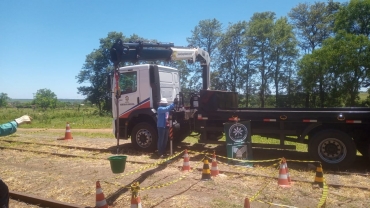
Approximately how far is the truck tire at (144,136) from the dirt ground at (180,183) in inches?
22.9

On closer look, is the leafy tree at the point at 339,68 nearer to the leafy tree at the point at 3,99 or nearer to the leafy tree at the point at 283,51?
the leafy tree at the point at 283,51

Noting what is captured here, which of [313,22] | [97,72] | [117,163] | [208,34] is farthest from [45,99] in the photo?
[117,163]

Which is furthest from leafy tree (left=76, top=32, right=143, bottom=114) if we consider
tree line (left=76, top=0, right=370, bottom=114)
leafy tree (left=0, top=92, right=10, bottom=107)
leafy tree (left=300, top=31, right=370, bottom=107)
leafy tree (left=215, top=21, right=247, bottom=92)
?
leafy tree (left=0, top=92, right=10, bottom=107)

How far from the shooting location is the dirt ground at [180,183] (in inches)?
203

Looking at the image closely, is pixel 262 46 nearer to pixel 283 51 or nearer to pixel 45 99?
pixel 283 51

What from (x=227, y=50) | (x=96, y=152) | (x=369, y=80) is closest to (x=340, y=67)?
(x=369, y=80)

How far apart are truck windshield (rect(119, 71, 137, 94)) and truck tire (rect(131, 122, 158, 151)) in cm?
Answer: 122

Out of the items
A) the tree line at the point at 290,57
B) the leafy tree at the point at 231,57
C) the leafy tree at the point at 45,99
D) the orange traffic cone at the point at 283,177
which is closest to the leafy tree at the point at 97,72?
the tree line at the point at 290,57

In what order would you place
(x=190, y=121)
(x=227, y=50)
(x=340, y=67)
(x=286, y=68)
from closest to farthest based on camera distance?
1. (x=190, y=121)
2. (x=340, y=67)
3. (x=286, y=68)
4. (x=227, y=50)

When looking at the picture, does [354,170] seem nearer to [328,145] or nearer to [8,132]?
[328,145]

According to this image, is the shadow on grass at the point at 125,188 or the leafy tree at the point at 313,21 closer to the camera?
the shadow on grass at the point at 125,188

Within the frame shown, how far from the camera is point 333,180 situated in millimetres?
6258

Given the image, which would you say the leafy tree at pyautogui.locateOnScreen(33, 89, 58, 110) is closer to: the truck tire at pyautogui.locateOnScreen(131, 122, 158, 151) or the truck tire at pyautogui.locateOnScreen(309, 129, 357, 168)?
the truck tire at pyautogui.locateOnScreen(131, 122, 158, 151)

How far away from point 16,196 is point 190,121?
5261 mm
